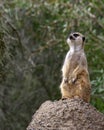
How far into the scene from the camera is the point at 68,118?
7.12 meters

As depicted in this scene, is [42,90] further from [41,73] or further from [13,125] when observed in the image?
[13,125]

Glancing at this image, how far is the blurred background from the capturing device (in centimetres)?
1244

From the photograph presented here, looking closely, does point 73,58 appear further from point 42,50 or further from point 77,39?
point 42,50

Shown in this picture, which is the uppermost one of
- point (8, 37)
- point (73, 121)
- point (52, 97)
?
point (8, 37)

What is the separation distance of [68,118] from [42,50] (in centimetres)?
699

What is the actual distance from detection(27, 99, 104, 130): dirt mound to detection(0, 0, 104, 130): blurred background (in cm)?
→ 296

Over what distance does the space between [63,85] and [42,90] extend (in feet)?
25.0

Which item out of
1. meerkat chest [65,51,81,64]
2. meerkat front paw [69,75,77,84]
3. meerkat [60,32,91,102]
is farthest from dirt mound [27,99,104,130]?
meerkat chest [65,51,81,64]

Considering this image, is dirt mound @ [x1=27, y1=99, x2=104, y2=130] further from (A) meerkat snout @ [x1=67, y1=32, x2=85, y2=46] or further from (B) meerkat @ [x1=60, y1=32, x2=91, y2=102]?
(A) meerkat snout @ [x1=67, y1=32, x2=85, y2=46]

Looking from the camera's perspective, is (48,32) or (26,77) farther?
(26,77)

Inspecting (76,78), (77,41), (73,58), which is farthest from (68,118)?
(77,41)

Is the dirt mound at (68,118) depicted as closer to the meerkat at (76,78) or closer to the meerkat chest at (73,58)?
the meerkat at (76,78)

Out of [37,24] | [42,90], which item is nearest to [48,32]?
[37,24]

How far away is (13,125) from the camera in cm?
1352
